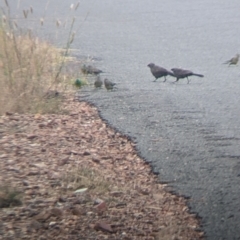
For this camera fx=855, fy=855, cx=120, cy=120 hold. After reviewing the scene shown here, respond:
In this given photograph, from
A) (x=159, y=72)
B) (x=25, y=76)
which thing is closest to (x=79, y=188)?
(x=25, y=76)

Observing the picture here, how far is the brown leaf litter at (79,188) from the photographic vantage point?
5.51m

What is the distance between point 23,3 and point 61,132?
39.9ft

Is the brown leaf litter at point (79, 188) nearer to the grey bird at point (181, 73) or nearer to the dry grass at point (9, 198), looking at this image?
the dry grass at point (9, 198)

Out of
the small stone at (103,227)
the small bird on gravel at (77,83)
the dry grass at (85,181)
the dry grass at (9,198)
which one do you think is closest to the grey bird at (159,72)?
the small bird on gravel at (77,83)

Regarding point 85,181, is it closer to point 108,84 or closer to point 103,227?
point 103,227

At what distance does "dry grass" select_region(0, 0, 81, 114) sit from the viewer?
8695 mm

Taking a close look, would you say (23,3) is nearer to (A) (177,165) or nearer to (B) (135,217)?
(A) (177,165)

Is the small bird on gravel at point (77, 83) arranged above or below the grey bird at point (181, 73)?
below

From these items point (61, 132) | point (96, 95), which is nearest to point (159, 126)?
point (61, 132)

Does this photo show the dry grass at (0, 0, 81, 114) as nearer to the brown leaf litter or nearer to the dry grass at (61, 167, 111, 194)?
the brown leaf litter

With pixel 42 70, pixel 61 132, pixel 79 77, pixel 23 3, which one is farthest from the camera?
pixel 23 3

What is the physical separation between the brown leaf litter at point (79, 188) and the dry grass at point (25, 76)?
1.31ft

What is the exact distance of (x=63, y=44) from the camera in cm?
1330

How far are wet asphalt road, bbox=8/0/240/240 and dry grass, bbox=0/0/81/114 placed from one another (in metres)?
0.52
